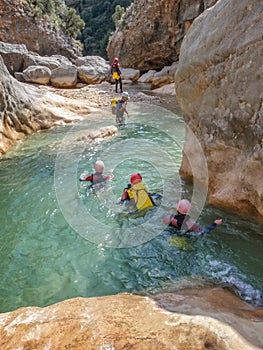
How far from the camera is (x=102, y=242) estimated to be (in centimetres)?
464

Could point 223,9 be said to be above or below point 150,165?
above

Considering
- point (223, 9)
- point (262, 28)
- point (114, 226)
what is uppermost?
point (223, 9)

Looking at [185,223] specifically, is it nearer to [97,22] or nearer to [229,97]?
[229,97]

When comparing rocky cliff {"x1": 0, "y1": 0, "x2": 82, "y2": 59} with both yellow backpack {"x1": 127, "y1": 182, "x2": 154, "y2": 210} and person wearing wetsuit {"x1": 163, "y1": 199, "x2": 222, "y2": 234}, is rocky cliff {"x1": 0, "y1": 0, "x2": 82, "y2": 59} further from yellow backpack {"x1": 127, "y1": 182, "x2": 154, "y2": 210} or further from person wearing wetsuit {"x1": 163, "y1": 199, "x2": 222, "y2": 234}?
person wearing wetsuit {"x1": 163, "y1": 199, "x2": 222, "y2": 234}

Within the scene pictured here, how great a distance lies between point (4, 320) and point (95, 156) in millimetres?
6175

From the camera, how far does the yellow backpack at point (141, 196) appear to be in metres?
5.17

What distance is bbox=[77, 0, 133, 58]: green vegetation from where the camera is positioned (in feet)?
144

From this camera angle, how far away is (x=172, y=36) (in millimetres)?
25422

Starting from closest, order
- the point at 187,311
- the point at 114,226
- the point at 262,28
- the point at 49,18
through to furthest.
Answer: the point at 187,311
the point at 262,28
the point at 114,226
the point at 49,18

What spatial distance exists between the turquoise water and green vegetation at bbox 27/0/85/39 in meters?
24.3

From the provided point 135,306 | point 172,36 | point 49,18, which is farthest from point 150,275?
point 49,18

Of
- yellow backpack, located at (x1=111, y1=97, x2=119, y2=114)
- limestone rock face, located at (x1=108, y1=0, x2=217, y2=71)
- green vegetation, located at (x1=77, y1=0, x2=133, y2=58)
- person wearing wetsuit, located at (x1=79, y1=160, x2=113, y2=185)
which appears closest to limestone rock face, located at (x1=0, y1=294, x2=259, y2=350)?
person wearing wetsuit, located at (x1=79, y1=160, x2=113, y2=185)

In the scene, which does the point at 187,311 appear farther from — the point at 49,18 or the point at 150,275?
the point at 49,18

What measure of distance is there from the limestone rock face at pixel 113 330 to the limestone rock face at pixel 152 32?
25.1m
